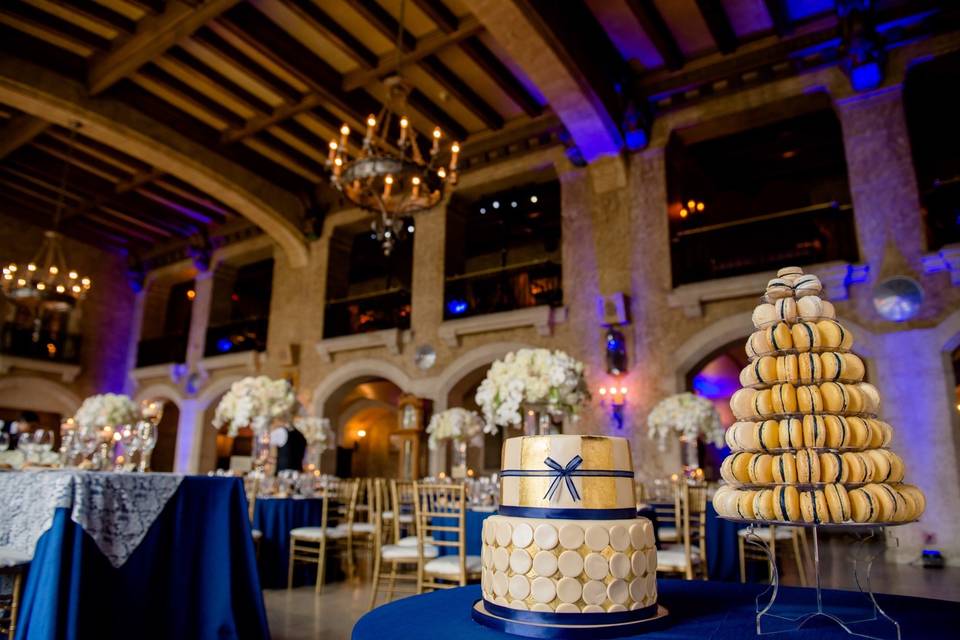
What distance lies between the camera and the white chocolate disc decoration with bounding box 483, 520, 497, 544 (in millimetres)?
902

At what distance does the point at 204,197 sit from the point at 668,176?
359 inches

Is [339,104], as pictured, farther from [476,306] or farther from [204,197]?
[204,197]

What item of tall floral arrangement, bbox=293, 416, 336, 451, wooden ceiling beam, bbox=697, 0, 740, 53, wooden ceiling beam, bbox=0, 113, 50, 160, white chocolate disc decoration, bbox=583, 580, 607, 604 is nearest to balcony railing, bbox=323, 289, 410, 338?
tall floral arrangement, bbox=293, 416, 336, 451

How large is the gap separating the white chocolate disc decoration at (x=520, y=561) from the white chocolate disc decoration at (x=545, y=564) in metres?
0.01

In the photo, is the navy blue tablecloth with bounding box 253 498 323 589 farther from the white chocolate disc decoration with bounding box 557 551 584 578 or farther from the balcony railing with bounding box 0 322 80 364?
the balcony railing with bounding box 0 322 80 364

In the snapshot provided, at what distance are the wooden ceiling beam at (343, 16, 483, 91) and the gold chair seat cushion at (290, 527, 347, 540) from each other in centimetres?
510

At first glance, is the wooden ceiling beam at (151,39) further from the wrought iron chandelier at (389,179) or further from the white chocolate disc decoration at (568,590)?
the white chocolate disc decoration at (568,590)

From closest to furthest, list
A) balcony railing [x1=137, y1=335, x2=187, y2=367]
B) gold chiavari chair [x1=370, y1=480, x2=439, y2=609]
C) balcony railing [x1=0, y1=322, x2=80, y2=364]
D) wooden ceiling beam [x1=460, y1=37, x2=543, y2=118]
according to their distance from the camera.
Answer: gold chiavari chair [x1=370, y1=480, x2=439, y2=609] < wooden ceiling beam [x1=460, y1=37, x2=543, y2=118] < balcony railing [x1=0, y1=322, x2=80, y2=364] < balcony railing [x1=137, y1=335, x2=187, y2=367]

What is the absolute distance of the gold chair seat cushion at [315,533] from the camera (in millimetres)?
5504

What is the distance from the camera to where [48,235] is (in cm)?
934

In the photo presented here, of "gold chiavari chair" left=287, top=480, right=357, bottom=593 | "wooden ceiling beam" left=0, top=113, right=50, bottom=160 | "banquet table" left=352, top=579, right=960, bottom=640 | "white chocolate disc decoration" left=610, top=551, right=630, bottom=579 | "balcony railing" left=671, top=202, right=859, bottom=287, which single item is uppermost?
"wooden ceiling beam" left=0, top=113, right=50, bottom=160

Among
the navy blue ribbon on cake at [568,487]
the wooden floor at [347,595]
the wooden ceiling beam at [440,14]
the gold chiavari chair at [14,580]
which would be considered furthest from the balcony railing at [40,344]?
the navy blue ribbon on cake at [568,487]

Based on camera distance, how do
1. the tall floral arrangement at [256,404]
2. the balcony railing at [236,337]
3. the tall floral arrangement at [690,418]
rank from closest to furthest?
the tall floral arrangement at [256,404]
the tall floral arrangement at [690,418]
the balcony railing at [236,337]

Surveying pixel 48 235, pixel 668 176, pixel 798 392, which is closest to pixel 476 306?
pixel 668 176
